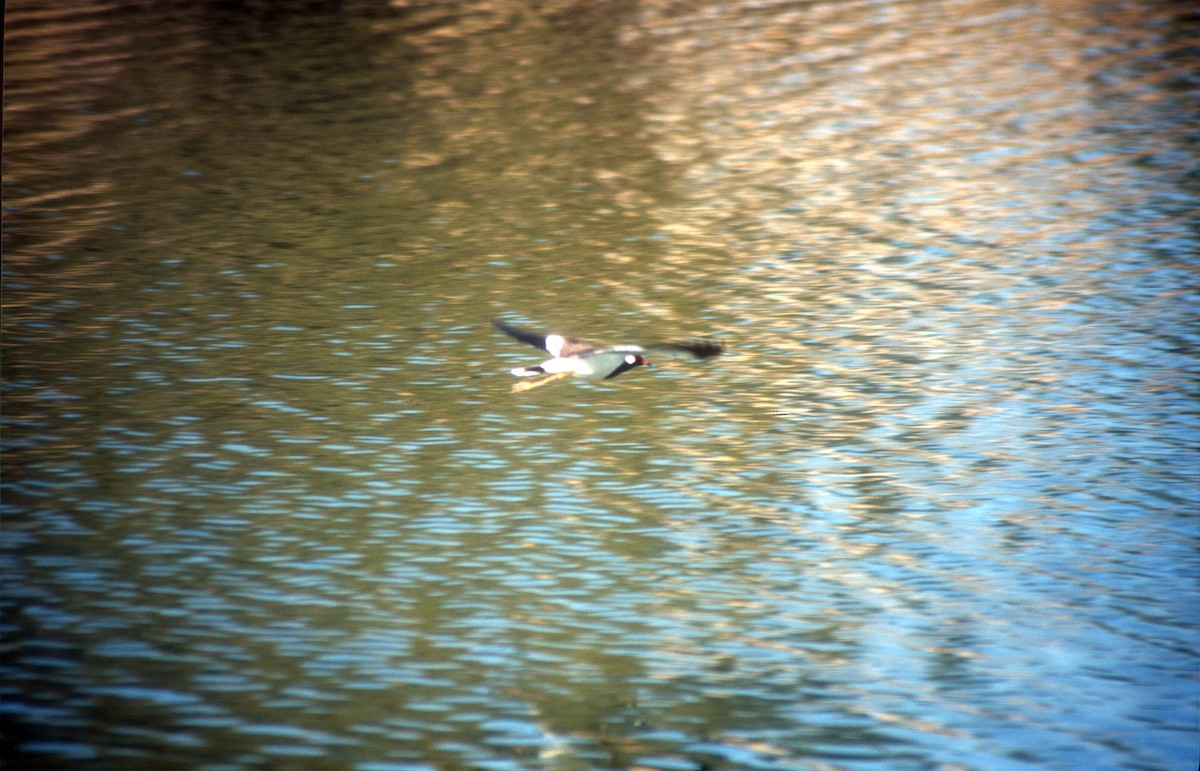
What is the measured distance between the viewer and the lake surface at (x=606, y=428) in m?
8.66

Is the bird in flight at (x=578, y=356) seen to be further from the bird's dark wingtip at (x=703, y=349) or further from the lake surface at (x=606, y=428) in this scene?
the lake surface at (x=606, y=428)

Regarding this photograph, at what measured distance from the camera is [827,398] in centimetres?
1317

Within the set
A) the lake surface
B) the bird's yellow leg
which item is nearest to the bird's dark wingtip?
the lake surface

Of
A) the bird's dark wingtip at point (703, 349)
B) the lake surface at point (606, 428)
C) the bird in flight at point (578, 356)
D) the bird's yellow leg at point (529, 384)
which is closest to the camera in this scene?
the lake surface at point (606, 428)

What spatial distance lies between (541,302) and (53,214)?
6.97 m

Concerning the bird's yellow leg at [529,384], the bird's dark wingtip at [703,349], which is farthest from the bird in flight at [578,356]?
the bird's yellow leg at [529,384]

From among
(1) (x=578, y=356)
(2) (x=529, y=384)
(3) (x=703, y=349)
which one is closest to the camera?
(3) (x=703, y=349)

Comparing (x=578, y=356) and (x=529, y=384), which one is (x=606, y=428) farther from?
(x=578, y=356)

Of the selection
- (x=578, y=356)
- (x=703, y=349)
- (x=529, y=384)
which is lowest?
(x=529, y=384)

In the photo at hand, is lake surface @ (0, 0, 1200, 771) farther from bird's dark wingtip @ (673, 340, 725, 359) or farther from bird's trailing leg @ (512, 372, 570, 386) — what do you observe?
bird's dark wingtip @ (673, 340, 725, 359)

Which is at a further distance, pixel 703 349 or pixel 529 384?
pixel 529 384

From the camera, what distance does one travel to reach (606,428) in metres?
12.6

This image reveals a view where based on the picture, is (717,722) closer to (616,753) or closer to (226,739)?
(616,753)

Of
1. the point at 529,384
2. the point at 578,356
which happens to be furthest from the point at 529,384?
the point at 578,356
